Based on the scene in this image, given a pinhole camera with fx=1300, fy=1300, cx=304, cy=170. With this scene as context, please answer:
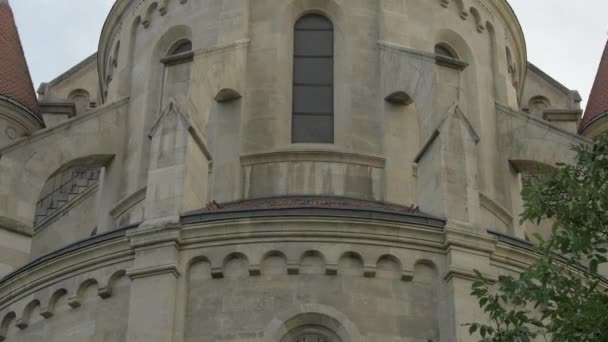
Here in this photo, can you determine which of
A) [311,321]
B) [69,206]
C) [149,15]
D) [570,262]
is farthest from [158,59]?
[570,262]

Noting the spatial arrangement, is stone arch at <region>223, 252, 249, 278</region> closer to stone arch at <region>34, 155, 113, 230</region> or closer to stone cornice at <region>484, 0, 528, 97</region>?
stone cornice at <region>484, 0, 528, 97</region>

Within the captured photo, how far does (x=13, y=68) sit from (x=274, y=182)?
357 inches

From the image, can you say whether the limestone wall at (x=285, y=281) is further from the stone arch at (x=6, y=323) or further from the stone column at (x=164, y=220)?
the stone arch at (x=6, y=323)

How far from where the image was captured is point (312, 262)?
21.1 meters

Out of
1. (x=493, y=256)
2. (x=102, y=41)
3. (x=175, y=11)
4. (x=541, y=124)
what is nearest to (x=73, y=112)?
(x=102, y=41)

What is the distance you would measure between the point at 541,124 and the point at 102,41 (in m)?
10.4

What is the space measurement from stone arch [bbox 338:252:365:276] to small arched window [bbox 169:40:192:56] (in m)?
8.09

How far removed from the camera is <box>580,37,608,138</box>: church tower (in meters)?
31.3

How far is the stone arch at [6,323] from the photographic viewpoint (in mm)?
22841

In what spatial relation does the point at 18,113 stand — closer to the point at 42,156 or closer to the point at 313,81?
the point at 42,156

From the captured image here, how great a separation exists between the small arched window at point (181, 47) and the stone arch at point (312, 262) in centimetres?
786

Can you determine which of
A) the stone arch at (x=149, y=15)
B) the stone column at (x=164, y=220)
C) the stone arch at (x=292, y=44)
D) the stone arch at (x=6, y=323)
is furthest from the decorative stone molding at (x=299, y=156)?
the stone arch at (x=6, y=323)

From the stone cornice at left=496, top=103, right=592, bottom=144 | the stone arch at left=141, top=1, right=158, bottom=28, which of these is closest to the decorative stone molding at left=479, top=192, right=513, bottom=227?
the stone cornice at left=496, top=103, right=592, bottom=144

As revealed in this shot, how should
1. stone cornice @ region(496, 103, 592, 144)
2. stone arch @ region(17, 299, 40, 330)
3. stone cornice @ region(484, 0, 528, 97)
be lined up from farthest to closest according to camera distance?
stone cornice @ region(484, 0, 528, 97), stone cornice @ region(496, 103, 592, 144), stone arch @ region(17, 299, 40, 330)
